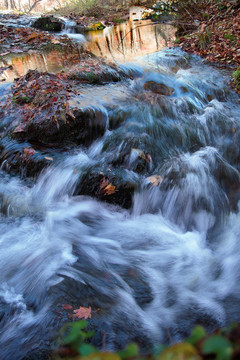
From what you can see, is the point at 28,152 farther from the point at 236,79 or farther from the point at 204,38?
the point at 204,38

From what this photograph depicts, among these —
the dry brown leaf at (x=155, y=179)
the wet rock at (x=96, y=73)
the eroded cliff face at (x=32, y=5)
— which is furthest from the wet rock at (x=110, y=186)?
the eroded cliff face at (x=32, y=5)

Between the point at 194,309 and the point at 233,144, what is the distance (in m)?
3.82

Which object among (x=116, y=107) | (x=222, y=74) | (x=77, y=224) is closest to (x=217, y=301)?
(x=77, y=224)

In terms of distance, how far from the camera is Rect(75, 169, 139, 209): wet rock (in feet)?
14.0

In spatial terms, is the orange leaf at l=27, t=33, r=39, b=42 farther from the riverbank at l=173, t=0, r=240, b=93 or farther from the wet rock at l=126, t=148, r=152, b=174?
the wet rock at l=126, t=148, r=152, b=174

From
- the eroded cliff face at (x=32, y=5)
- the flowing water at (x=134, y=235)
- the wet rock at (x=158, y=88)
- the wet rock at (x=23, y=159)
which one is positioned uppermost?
the eroded cliff face at (x=32, y=5)

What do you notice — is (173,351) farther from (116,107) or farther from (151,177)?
(116,107)

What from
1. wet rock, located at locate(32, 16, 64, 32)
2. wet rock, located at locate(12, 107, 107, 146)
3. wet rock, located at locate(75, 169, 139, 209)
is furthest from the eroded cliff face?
wet rock, located at locate(75, 169, 139, 209)

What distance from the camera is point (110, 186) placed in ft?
14.0

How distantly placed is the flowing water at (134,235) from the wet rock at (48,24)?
25.1ft

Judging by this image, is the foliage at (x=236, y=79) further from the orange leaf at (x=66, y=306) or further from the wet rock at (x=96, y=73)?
the orange leaf at (x=66, y=306)

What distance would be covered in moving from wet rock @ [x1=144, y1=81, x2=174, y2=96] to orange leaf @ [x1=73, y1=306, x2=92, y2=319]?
5869 mm

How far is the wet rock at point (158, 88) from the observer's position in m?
7.05

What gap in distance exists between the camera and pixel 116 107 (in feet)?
19.6
